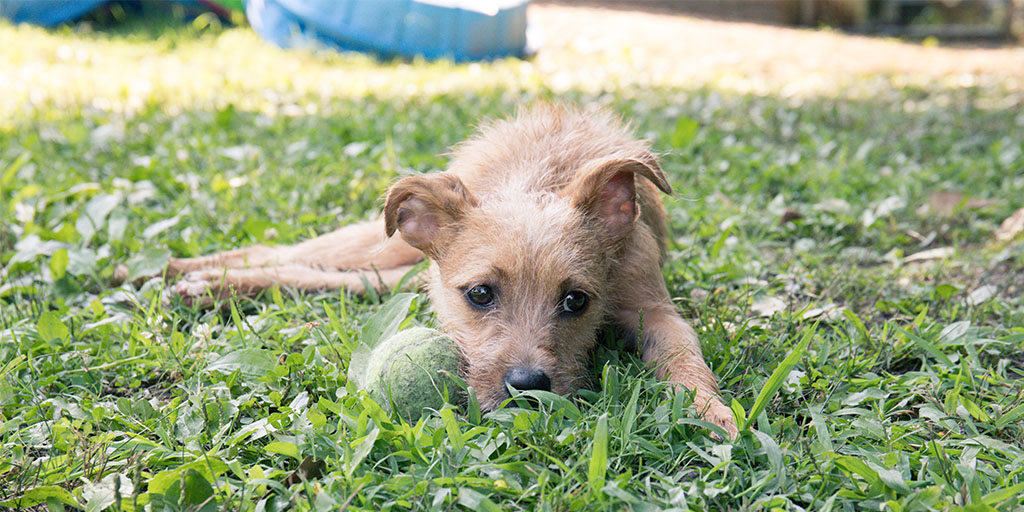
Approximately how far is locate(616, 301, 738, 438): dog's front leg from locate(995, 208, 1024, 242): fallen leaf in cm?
234

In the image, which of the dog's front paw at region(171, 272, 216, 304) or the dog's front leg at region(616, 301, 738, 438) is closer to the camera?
the dog's front leg at region(616, 301, 738, 438)

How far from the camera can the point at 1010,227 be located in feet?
14.7

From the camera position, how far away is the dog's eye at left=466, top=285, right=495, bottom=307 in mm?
2850

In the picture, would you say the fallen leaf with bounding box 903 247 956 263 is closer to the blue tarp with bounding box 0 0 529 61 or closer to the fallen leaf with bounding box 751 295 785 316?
the fallen leaf with bounding box 751 295 785 316

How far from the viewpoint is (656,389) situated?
2.64 meters

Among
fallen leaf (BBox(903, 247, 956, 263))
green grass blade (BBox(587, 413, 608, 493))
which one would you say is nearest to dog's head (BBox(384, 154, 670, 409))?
green grass blade (BBox(587, 413, 608, 493))

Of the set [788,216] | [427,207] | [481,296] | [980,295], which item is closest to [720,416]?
[481,296]

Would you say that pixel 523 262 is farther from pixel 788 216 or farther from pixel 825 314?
pixel 788 216

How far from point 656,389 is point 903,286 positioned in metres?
1.76

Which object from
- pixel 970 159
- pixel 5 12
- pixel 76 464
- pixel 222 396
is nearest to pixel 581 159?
pixel 222 396

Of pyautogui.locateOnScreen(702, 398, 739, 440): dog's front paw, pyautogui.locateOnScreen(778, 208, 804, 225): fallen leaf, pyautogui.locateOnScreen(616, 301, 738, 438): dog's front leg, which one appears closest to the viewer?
pyautogui.locateOnScreen(702, 398, 739, 440): dog's front paw

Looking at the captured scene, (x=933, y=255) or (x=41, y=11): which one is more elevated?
(x=41, y=11)

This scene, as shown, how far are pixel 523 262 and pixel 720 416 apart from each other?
82 centimetres

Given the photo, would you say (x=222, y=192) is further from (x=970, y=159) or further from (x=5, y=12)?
(x=5, y=12)
